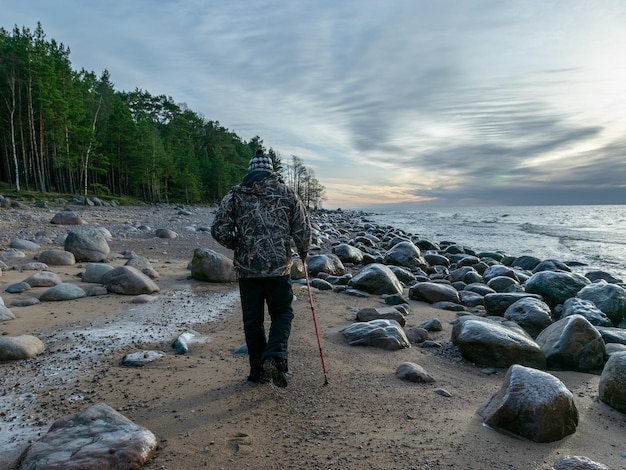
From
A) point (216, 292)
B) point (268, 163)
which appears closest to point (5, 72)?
point (216, 292)

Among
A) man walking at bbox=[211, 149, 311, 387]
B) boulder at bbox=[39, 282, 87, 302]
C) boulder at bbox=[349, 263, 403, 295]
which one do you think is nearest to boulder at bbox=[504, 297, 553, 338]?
boulder at bbox=[349, 263, 403, 295]

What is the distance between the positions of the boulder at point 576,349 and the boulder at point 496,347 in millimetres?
190

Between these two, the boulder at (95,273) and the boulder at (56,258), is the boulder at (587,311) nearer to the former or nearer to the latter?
the boulder at (95,273)

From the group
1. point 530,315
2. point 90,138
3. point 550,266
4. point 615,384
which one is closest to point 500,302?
point 530,315

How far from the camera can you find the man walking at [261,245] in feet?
12.0

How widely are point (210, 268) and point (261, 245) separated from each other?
14.3 feet

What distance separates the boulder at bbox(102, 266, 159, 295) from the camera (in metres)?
6.37

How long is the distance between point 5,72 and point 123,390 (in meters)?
40.9

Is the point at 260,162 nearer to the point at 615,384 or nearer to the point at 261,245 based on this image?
the point at 261,245

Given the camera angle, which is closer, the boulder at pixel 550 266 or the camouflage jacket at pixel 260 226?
the camouflage jacket at pixel 260 226

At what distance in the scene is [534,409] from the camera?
287cm

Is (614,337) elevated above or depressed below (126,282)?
below

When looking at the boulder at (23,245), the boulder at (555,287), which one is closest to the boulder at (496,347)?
the boulder at (555,287)

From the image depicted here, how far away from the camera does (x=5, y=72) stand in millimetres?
33031
